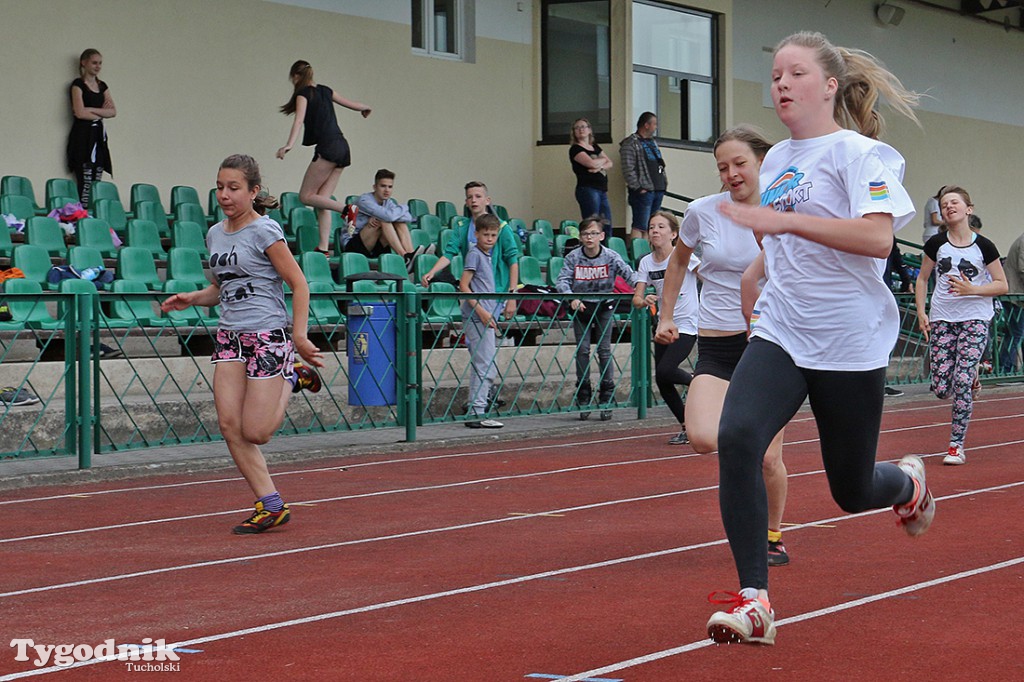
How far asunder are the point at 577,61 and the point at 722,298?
1607 centimetres

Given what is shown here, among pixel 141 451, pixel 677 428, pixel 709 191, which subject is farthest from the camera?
pixel 709 191

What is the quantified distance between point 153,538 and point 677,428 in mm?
7180

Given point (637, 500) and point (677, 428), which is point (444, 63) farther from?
point (637, 500)

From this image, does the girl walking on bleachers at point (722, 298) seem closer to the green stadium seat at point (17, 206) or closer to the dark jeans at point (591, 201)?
the green stadium seat at point (17, 206)

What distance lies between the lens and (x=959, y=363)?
10688 millimetres

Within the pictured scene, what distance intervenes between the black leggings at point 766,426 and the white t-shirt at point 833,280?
6cm

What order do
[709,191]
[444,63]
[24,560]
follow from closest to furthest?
[24,560] < [444,63] < [709,191]

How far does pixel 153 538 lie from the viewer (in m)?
7.46

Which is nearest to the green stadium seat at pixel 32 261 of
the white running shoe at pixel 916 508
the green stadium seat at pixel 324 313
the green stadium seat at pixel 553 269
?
the green stadium seat at pixel 324 313

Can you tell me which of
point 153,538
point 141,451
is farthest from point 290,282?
point 141,451

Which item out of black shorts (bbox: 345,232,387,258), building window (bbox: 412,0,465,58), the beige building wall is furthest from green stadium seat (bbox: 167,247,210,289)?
building window (bbox: 412,0,465,58)

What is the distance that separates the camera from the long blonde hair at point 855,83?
4691mm

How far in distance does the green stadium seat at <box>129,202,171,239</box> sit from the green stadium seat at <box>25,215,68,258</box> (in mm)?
1487

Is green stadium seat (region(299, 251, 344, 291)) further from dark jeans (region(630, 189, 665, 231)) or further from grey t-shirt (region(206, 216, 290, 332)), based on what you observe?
grey t-shirt (region(206, 216, 290, 332))
